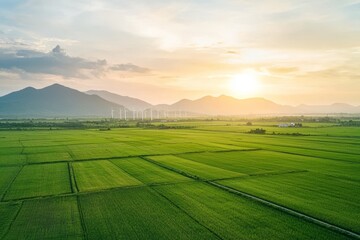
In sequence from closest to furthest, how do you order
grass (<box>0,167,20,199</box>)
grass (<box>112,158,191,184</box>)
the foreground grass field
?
the foreground grass field, grass (<box>0,167,20,199</box>), grass (<box>112,158,191,184</box>)

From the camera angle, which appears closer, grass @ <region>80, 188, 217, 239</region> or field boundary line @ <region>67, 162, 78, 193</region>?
grass @ <region>80, 188, 217, 239</region>

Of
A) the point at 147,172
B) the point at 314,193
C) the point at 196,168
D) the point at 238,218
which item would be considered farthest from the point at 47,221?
the point at 196,168

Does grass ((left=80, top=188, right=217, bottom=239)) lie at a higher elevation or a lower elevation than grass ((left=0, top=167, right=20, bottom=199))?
lower

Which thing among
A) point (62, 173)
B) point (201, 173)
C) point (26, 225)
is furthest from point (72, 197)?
point (201, 173)

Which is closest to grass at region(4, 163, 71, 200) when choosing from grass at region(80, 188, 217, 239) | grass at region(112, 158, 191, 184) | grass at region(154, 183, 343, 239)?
grass at region(80, 188, 217, 239)

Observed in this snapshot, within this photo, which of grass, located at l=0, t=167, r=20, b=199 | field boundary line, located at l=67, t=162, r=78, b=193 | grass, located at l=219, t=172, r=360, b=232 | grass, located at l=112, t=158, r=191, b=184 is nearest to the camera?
grass, located at l=219, t=172, r=360, b=232

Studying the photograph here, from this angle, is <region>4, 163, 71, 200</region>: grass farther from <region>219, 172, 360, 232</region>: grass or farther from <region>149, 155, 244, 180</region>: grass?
<region>219, 172, 360, 232</region>: grass

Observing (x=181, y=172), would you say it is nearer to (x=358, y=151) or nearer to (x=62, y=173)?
(x=62, y=173)

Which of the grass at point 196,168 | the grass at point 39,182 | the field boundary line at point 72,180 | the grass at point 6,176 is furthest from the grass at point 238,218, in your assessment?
the grass at point 6,176
